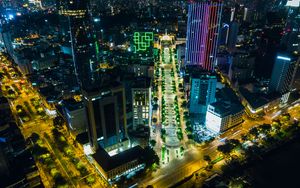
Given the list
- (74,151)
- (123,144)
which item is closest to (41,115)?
(74,151)

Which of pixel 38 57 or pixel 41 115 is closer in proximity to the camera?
pixel 41 115

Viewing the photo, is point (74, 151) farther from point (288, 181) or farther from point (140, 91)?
point (288, 181)

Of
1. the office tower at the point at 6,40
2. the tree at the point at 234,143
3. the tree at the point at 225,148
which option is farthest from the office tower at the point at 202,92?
the office tower at the point at 6,40

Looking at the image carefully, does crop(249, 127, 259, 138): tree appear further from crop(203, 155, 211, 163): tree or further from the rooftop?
the rooftop

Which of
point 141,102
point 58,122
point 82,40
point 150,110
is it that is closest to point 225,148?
point 150,110

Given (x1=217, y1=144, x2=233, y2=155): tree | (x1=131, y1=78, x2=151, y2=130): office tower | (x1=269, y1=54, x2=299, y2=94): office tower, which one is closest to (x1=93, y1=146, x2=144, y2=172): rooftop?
(x1=131, y1=78, x2=151, y2=130): office tower

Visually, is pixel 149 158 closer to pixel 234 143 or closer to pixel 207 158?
pixel 207 158

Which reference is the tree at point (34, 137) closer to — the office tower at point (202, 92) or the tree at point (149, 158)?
the tree at point (149, 158)
